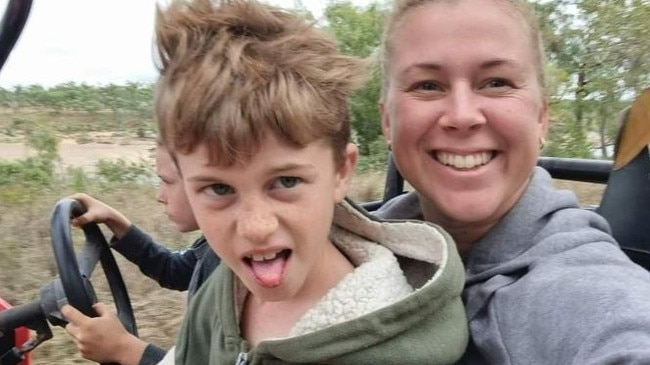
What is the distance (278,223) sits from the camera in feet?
3.40

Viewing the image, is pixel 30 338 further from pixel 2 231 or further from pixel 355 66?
pixel 2 231

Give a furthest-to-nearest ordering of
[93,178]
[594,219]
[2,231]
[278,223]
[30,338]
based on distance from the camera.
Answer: [93,178] → [2,231] → [30,338] → [594,219] → [278,223]

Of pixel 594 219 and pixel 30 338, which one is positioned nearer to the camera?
pixel 594 219

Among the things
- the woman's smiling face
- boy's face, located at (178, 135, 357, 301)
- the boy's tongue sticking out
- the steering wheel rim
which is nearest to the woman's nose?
the woman's smiling face

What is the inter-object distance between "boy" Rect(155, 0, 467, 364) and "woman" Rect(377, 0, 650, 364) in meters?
0.09

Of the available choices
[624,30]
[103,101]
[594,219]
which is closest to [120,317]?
[594,219]

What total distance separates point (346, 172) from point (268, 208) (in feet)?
0.56

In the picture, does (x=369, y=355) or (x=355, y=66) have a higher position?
(x=355, y=66)

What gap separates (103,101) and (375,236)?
6963 mm

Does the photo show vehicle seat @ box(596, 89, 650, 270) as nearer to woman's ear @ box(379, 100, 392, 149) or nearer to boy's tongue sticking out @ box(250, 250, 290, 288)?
woman's ear @ box(379, 100, 392, 149)

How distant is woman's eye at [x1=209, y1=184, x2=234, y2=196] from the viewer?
105 centimetres

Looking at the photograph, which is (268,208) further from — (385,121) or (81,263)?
(81,263)

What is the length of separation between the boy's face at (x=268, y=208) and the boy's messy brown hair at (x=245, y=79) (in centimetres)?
2

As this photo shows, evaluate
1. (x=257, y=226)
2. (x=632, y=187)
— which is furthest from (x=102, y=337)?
(x=632, y=187)
